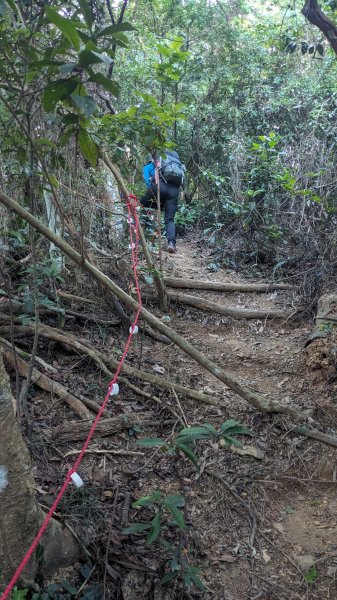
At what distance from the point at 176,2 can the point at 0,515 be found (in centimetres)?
989

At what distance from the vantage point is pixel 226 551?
103 inches

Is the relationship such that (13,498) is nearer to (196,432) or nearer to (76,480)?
(76,480)

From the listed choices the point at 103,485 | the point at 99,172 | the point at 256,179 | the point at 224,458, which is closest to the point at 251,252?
the point at 256,179

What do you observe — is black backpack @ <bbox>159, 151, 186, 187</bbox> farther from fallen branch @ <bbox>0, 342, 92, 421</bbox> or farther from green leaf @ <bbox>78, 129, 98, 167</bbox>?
green leaf @ <bbox>78, 129, 98, 167</bbox>

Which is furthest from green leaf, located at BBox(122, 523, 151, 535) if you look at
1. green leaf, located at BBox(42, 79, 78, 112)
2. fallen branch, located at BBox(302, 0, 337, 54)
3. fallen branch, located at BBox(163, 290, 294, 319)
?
fallen branch, located at BBox(163, 290, 294, 319)

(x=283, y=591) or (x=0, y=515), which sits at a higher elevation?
(x=0, y=515)

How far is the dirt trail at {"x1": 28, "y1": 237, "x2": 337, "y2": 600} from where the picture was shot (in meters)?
2.41

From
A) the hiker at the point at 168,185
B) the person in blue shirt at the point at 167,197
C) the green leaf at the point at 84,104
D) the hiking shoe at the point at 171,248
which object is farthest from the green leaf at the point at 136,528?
the hiking shoe at the point at 171,248

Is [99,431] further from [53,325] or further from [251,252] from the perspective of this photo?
[251,252]

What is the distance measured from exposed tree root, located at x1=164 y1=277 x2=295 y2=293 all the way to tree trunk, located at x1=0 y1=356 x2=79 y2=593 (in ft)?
12.5

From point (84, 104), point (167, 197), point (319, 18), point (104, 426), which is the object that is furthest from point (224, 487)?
point (167, 197)

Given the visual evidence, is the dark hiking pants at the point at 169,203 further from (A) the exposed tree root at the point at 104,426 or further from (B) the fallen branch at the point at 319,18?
(B) the fallen branch at the point at 319,18

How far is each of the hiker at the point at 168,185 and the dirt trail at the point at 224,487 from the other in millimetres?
2379

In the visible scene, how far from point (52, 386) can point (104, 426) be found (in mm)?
457
